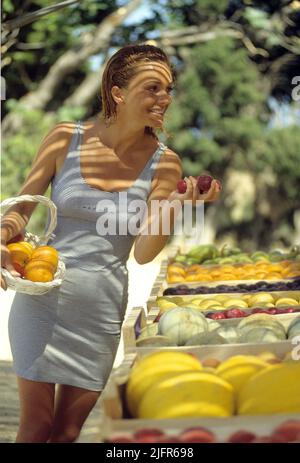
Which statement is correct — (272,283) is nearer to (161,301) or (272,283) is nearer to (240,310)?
(161,301)

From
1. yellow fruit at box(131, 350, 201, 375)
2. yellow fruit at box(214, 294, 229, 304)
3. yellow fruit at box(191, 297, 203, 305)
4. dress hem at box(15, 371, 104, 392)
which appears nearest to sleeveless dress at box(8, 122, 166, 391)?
dress hem at box(15, 371, 104, 392)

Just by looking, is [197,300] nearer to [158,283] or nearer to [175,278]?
[158,283]

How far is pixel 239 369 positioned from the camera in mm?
1931

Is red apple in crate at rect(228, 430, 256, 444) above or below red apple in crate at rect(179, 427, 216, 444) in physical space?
below

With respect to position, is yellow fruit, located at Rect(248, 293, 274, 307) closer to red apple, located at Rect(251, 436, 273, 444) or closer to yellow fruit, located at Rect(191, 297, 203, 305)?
yellow fruit, located at Rect(191, 297, 203, 305)

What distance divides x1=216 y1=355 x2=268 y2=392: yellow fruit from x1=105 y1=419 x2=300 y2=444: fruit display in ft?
0.71

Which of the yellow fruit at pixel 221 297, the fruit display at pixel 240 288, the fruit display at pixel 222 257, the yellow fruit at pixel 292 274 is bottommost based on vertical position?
the fruit display at pixel 222 257

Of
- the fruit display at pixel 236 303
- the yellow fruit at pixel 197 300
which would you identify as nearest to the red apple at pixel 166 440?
the fruit display at pixel 236 303

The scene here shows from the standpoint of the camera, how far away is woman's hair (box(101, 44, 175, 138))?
2566mm

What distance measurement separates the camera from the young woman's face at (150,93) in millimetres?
Answer: 2477

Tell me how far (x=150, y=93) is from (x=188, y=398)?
3.40ft

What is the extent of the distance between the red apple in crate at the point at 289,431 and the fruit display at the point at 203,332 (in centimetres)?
65

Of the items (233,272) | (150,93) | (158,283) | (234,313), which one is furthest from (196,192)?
(233,272)

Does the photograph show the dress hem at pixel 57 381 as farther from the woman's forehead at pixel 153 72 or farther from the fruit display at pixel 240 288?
the fruit display at pixel 240 288
